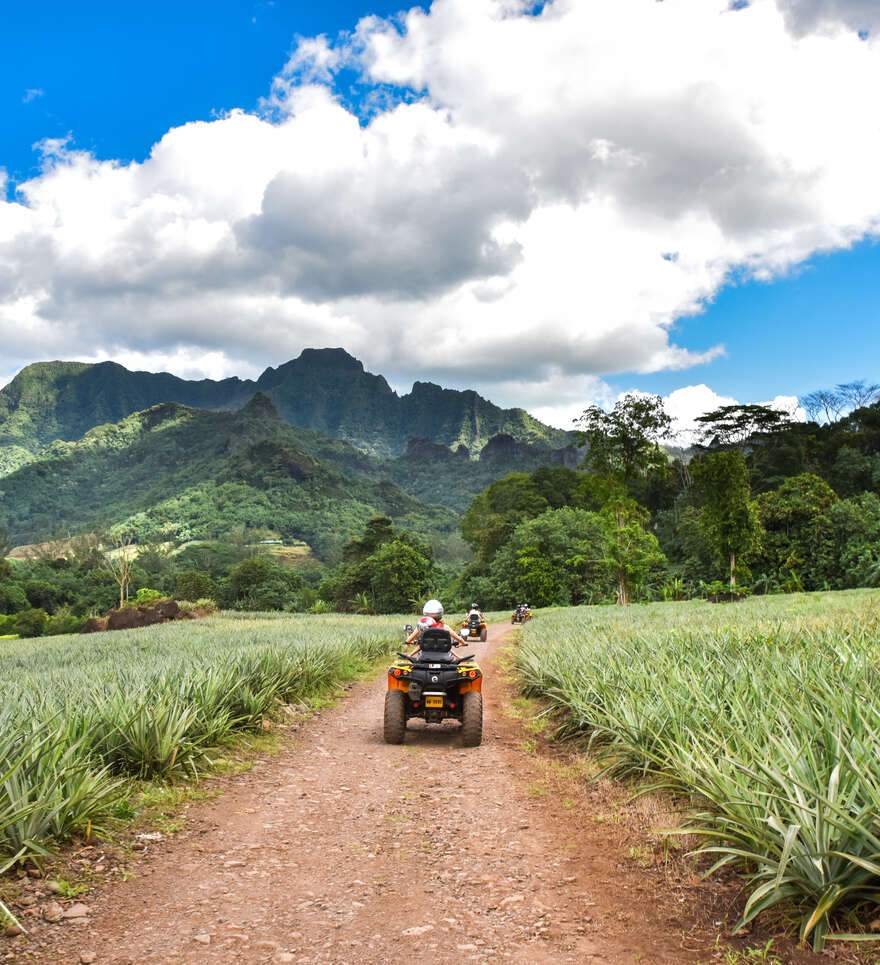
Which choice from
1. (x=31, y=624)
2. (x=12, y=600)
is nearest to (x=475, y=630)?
(x=31, y=624)

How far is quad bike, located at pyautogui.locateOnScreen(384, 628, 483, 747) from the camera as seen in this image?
306 inches

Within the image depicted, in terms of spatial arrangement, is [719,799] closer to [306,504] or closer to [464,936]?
[464,936]

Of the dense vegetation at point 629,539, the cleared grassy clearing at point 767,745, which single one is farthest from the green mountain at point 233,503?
the cleared grassy clearing at point 767,745

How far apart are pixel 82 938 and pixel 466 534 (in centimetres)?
7410

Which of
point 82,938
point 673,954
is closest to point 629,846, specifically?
point 673,954

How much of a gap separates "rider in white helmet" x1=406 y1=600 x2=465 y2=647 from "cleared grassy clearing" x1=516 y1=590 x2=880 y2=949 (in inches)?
64.6

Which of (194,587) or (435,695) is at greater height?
(435,695)

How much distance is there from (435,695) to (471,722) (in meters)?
0.55

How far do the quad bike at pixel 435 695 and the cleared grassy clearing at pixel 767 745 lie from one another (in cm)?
128

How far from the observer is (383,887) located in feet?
12.6

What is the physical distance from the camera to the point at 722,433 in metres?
75.1

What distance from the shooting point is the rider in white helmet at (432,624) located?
8.49 m

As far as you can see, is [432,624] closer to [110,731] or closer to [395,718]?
[395,718]

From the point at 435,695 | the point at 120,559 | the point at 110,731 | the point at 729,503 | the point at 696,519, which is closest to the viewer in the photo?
the point at 110,731
